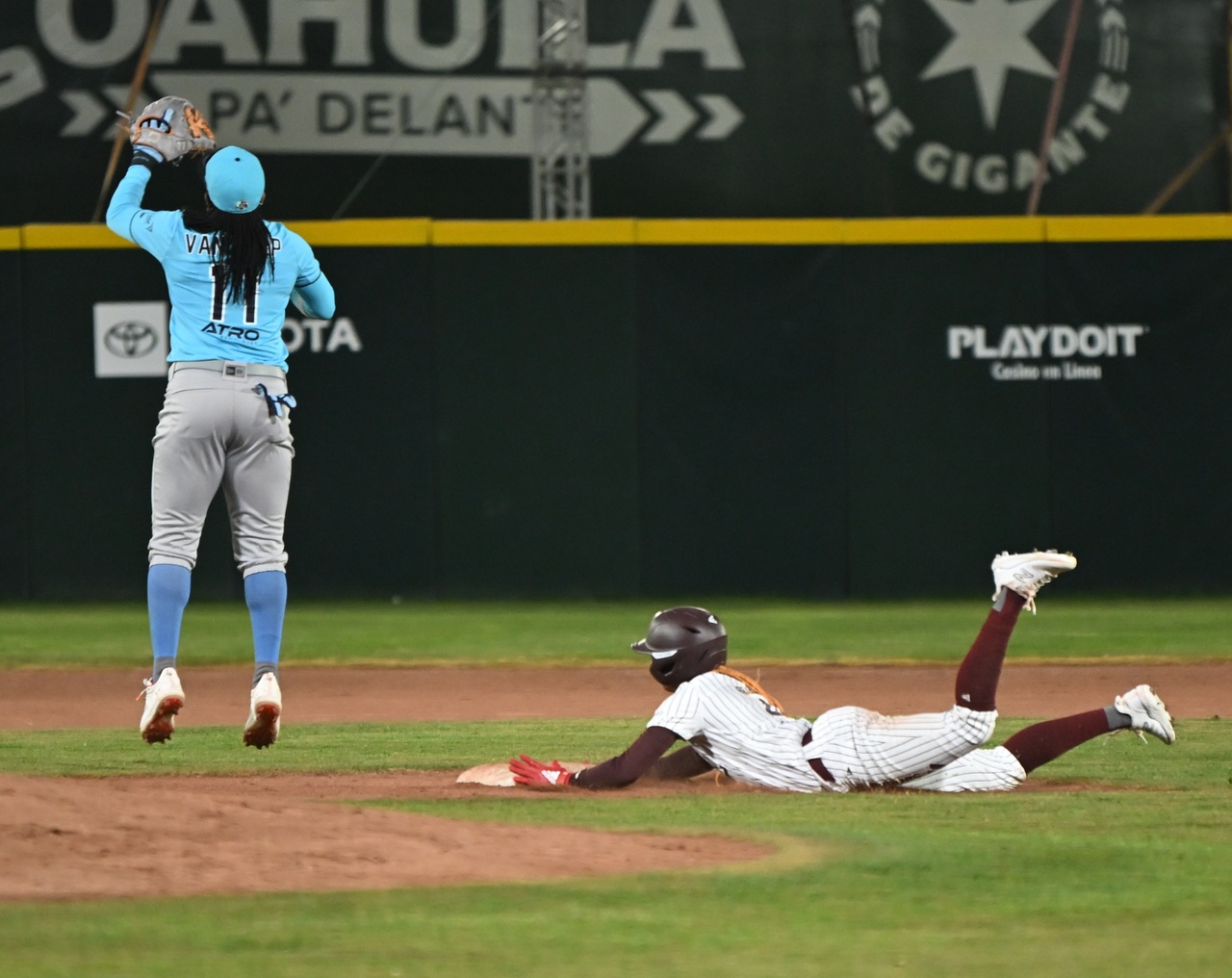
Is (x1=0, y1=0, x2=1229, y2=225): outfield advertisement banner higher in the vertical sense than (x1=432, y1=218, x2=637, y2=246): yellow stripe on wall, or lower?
higher

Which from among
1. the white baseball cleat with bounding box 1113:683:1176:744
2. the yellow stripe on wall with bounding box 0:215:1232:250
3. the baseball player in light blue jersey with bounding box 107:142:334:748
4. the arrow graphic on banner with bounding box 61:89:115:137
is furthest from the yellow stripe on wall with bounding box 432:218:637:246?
the white baseball cleat with bounding box 1113:683:1176:744

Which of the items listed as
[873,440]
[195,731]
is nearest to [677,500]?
[873,440]

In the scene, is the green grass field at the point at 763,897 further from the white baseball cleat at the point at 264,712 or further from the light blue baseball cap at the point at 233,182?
the light blue baseball cap at the point at 233,182

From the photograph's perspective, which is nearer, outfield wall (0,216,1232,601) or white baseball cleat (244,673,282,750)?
white baseball cleat (244,673,282,750)

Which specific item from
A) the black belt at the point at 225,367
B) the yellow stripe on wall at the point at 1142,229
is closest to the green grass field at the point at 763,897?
the black belt at the point at 225,367

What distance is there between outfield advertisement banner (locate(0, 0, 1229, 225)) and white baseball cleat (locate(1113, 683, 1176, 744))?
11175mm

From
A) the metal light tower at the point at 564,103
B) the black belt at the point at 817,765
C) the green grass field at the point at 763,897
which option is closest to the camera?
the green grass field at the point at 763,897

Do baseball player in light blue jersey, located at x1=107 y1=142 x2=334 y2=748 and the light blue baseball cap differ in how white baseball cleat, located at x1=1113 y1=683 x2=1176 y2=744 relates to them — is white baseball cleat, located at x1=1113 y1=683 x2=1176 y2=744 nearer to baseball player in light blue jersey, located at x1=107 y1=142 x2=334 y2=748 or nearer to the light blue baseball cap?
baseball player in light blue jersey, located at x1=107 y1=142 x2=334 y2=748

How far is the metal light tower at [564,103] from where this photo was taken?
14180 millimetres

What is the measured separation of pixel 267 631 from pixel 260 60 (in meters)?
11.3

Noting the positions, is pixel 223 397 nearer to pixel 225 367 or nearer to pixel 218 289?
pixel 225 367

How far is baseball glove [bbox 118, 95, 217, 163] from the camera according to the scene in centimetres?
605

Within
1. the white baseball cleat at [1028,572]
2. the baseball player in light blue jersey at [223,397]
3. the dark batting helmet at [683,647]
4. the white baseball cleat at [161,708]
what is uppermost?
the baseball player in light blue jersey at [223,397]

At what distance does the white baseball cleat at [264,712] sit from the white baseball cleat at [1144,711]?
249cm
